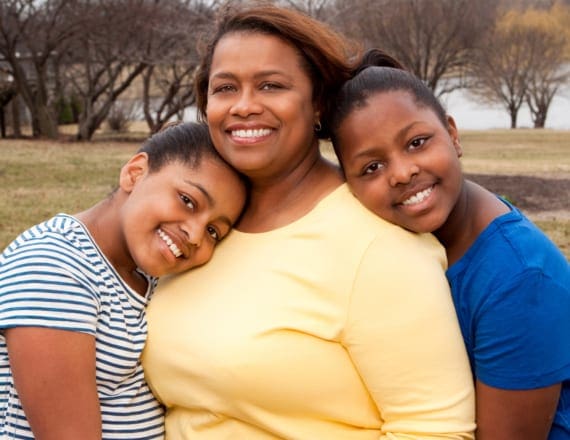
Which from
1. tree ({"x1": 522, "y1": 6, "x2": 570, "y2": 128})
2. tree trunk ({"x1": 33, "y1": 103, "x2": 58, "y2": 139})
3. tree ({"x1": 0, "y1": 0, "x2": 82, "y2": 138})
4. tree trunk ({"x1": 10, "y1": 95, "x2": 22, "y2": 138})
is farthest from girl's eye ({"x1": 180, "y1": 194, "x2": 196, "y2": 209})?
tree ({"x1": 522, "y1": 6, "x2": 570, "y2": 128})

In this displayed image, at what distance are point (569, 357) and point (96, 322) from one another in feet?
3.70

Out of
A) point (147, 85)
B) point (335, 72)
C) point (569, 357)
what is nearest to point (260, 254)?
point (335, 72)

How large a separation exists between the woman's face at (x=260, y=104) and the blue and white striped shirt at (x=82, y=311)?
1.55 feet

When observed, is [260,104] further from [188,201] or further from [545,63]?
[545,63]

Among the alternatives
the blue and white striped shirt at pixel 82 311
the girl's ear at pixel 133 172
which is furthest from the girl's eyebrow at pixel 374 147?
the blue and white striped shirt at pixel 82 311

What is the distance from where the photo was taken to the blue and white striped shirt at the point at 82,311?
1.88 meters

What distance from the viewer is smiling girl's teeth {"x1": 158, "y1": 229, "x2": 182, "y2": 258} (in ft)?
7.12

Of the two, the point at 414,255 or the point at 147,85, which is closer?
the point at 414,255

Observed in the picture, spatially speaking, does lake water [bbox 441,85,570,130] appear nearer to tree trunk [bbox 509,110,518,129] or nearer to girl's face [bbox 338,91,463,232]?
tree trunk [bbox 509,110,518,129]

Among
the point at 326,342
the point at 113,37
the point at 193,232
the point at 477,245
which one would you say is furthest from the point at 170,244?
the point at 113,37

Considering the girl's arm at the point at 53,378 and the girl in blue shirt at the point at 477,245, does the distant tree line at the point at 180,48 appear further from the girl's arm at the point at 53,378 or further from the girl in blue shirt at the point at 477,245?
the girl's arm at the point at 53,378

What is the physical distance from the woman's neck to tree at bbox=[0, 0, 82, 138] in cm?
2337

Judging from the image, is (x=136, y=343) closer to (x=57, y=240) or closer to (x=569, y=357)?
(x=57, y=240)

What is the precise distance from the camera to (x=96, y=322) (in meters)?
1.99
